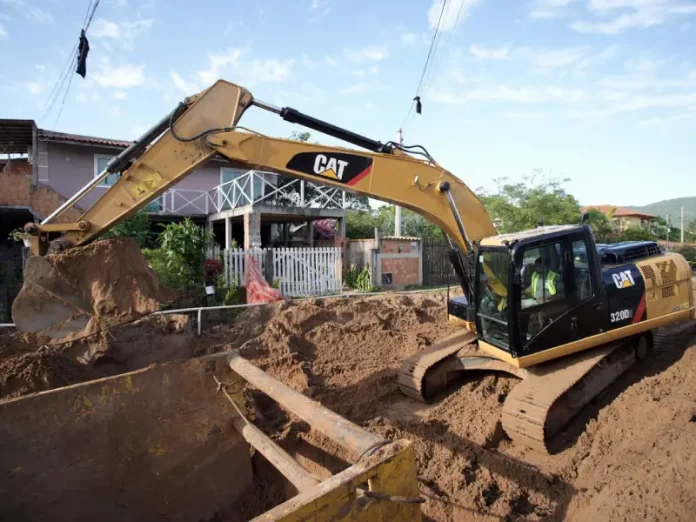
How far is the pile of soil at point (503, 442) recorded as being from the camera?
3350mm

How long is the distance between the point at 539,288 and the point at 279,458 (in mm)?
3244

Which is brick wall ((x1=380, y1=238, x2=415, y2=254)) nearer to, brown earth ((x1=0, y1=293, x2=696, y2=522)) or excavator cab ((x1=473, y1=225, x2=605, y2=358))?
brown earth ((x1=0, y1=293, x2=696, y2=522))

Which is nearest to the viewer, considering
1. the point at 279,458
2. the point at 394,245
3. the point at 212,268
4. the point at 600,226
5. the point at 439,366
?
the point at 279,458

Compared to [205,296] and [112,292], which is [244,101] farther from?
[205,296]

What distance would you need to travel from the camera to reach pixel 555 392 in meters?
4.40

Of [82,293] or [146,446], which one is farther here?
[82,293]

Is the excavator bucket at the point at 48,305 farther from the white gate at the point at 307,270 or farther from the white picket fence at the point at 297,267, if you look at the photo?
the white gate at the point at 307,270

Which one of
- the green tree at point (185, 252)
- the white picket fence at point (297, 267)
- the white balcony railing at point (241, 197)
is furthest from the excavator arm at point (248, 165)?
the white balcony railing at point (241, 197)

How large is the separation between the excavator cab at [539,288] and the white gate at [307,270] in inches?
321

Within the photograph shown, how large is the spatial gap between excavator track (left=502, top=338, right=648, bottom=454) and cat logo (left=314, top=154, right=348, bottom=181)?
2999mm

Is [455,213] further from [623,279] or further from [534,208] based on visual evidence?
[534,208]

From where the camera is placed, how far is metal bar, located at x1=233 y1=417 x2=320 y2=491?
2.67m

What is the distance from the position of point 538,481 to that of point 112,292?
4.13 meters

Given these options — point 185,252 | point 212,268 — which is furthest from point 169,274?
point 212,268
